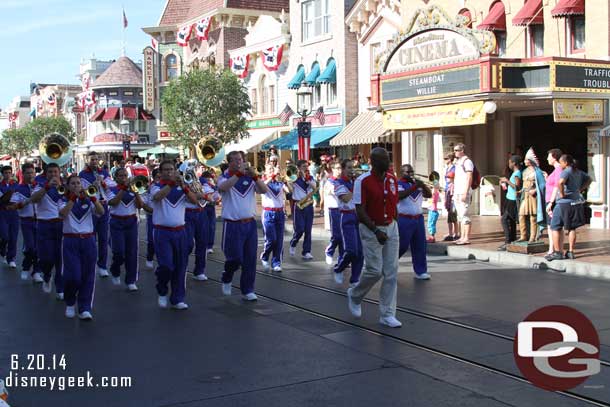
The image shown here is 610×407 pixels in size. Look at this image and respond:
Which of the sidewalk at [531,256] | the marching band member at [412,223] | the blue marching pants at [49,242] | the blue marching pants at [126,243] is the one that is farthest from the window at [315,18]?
the blue marching pants at [49,242]

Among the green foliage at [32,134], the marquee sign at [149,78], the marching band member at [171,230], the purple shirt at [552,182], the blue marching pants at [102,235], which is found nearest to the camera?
the marching band member at [171,230]

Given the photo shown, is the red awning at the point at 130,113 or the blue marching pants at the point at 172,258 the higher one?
the red awning at the point at 130,113

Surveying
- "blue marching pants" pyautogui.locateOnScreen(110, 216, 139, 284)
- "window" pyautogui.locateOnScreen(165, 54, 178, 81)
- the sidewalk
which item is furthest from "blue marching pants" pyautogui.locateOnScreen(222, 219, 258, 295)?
"window" pyautogui.locateOnScreen(165, 54, 178, 81)

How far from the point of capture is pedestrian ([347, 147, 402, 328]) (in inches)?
310

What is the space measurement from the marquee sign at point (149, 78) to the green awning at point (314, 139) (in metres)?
20.9

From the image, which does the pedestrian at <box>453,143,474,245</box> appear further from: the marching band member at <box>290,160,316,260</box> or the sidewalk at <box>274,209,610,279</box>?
the marching band member at <box>290,160,316,260</box>

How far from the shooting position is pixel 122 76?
59031 mm

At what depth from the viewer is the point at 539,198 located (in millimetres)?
13164

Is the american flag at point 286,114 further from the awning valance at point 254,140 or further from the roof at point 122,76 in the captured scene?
the roof at point 122,76

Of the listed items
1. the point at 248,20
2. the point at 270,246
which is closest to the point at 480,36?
the point at 270,246

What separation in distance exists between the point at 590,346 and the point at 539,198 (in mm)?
6667

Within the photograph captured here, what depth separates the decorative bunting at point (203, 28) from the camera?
139 ft

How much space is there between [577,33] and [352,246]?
35.3 ft

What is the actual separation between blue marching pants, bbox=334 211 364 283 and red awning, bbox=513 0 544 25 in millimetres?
10300
